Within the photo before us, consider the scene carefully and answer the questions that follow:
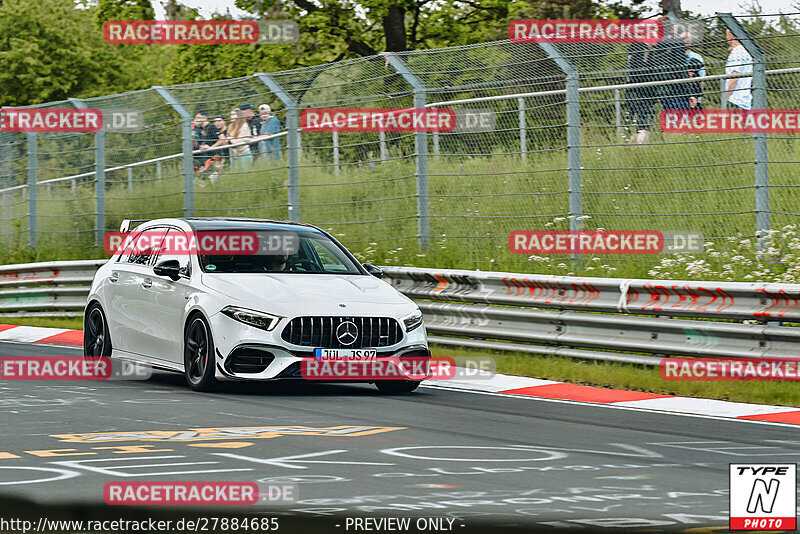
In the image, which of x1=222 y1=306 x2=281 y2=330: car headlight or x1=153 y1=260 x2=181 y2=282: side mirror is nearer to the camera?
x1=222 y1=306 x2=281 y2=330: car headlight

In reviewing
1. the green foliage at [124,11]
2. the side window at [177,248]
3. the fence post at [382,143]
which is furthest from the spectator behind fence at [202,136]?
the green foliage at [124,11]

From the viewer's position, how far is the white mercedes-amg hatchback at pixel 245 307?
11.8 m

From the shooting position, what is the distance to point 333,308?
39.1ft

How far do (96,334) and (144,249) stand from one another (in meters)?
1.14

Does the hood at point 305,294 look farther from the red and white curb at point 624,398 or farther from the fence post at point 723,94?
the fence post at point 723,94

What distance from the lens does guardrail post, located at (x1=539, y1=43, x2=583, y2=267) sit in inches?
620

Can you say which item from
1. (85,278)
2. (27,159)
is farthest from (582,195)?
(27,159)

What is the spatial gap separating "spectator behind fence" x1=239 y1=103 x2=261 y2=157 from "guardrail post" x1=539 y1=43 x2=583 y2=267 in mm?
5417

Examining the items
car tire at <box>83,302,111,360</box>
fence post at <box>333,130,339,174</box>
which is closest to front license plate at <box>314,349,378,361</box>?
car tire at <box>83,302,111,360</box>

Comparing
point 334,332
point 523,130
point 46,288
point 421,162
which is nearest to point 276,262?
point 334,332

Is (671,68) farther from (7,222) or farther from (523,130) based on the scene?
(7,222)

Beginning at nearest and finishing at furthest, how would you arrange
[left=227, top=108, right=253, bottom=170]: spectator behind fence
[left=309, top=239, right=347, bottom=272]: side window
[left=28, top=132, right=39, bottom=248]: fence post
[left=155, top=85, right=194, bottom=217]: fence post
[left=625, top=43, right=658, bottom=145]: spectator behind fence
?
[left=309, top=239, right=347, bottom=272]: side window, [left=625, top=43, right=658, bottom=145]: spectator behind fence, [left=227, top=108, right=253, bottom=170]: spectator behind fence, [left=155, top=85, right=194, bottom=217]: fence post, [left=28, top=132, right=39, bottom=248]: fence post

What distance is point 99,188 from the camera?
918 inches

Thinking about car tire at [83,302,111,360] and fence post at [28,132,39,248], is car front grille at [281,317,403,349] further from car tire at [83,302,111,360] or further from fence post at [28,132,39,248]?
fence post at [28,132,39,248]
